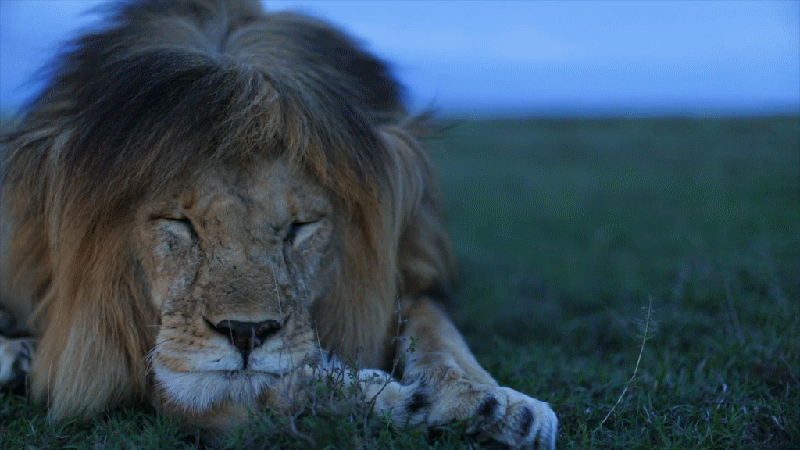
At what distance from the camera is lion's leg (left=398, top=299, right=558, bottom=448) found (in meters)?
2.12

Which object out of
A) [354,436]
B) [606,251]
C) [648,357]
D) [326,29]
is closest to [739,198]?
[606,251]

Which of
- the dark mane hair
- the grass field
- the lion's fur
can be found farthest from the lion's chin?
the dark mane hair

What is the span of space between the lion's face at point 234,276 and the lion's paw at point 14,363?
0.65 m

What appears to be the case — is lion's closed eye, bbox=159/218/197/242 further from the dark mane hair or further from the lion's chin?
the lion's chin

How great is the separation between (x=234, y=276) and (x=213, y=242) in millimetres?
126

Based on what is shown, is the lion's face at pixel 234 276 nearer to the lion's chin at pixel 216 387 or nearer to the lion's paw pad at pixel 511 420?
the lion's chin at pixel 216 387

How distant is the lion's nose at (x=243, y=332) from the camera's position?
2051 millimetres

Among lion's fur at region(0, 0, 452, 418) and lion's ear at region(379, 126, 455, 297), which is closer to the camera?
lion's fur at region(0, 0, 452, 418)

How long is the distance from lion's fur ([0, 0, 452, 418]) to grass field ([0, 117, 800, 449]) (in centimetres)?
28

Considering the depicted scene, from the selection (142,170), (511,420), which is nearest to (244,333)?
(142,170)

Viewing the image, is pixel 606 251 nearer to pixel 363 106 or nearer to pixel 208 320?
pixel 363 106

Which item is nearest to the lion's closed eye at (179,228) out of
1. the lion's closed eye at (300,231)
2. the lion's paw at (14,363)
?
the lion's closed eye at (300,231)

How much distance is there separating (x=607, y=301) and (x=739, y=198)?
3.00 metres

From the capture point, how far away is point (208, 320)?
209 cm
